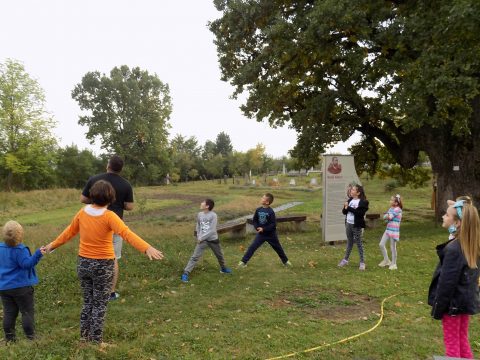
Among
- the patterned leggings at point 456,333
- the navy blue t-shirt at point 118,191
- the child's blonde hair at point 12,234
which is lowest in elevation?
the patterned leggings at point 456,333

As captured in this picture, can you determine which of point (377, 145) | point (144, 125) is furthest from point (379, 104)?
point (144, 125)

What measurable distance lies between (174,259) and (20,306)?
4.34m

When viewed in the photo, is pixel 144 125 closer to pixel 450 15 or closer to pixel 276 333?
pixel 450 15

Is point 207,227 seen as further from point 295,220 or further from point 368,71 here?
point 368,71

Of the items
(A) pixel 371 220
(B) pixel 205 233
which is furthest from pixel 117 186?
(A) pixel 371 220

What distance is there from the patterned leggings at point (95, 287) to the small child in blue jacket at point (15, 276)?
651 mm

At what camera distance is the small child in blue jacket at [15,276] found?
428cm

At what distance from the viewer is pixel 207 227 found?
7.61m

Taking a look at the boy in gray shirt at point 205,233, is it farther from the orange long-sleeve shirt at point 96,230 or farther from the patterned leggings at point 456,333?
the patterned leggings at point 456,333

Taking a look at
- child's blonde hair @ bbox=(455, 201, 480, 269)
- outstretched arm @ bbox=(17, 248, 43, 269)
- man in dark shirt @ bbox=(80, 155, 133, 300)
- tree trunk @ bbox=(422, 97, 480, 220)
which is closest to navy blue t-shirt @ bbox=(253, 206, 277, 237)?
man in dark shirt @ bbox=(80, 155, 133, 300)

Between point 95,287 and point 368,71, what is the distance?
37.7 feet

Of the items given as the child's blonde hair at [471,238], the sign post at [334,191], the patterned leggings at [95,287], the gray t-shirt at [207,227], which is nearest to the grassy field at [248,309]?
the patterned leggings at [95,287]

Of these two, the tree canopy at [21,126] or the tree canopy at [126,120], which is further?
the tree canopy at [126,120]

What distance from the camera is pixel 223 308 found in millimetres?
5773
